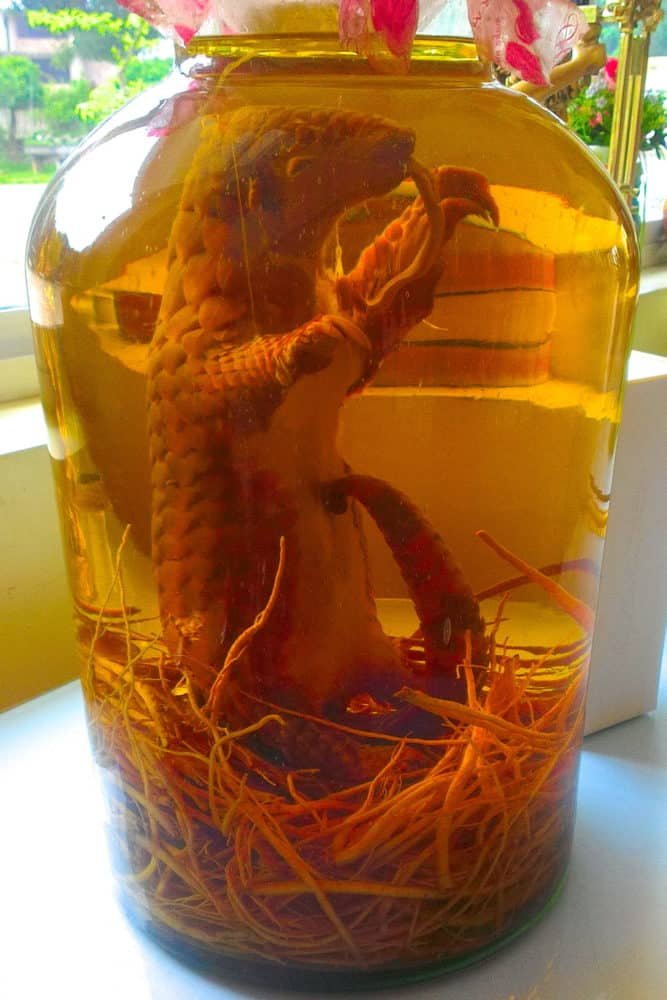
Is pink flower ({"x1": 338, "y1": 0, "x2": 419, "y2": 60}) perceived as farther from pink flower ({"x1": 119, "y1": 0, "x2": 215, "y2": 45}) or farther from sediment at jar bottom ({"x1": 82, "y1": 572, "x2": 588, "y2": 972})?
sediment at jar bottom ({"x1": 82, "y1": 572, "x2": 588, "y2": 972})

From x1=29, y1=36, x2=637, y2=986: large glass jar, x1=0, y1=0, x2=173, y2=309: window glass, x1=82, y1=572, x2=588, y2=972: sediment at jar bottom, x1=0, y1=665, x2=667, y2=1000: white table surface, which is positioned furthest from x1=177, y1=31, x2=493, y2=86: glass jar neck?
x1=0, y1=0, x2=173, y2=309: window glass

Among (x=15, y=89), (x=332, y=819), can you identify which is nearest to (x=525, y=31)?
(x=332, y=819)

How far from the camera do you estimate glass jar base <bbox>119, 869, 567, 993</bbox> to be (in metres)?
0.40

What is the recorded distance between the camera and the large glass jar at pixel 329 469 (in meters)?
0.35

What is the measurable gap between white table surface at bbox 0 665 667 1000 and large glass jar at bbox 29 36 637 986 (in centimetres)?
2

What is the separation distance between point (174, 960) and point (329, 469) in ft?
0.68

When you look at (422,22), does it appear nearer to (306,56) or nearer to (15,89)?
(306,56)

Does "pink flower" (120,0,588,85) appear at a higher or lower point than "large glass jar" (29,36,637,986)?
higher

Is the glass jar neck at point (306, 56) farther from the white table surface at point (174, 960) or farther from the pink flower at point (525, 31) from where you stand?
the white table surface at point (174, 960)

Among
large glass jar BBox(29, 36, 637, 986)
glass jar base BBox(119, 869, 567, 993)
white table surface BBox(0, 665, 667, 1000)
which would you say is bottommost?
white table surface BBox(0, 665, 667, 1000)

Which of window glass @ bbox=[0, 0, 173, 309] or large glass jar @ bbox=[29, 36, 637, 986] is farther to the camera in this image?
window glass @ bbox=[0, 0, 173, 309]

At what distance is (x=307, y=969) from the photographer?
396 mm

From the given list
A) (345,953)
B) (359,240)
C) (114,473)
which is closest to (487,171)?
(359,240)

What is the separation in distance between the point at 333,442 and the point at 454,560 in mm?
61
